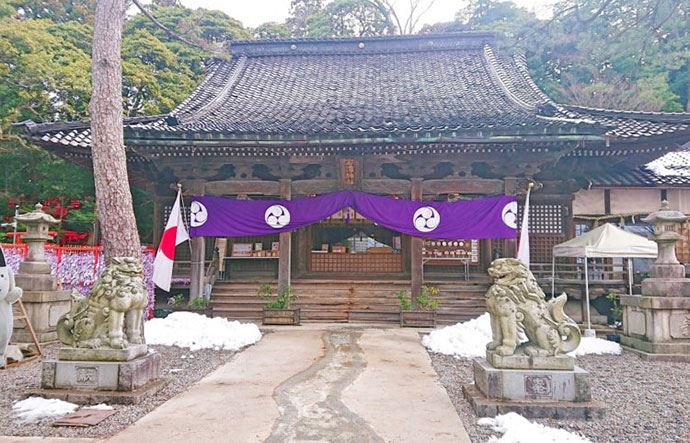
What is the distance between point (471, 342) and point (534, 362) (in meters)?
3.56

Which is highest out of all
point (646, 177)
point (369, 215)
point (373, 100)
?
point (373, 100)

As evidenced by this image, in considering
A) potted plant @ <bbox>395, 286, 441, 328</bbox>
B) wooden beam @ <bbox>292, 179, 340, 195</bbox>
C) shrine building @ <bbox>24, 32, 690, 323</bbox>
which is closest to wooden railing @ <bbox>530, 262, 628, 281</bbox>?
shrine building @ <bbox>24, 32, 690, 323</bbox>

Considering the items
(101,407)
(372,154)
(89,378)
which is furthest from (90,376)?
(372,154)

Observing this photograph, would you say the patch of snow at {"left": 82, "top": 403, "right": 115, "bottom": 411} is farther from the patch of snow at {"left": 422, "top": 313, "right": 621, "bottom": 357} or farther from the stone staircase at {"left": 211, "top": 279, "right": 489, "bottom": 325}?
the stone staircase at {"left": 211, "top": 279, "right": 489, "bottom": 325}

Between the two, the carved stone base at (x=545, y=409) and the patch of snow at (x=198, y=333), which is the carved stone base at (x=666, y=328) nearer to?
the carved stone base at (x=545, y=409)

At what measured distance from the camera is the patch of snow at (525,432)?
12.9 feet

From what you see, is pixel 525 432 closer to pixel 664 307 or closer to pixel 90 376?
pixel 90 376

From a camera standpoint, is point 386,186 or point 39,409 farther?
point 386,186

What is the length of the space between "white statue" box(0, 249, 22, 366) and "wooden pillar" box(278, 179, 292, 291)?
5.32 metres

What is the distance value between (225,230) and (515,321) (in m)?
7.77

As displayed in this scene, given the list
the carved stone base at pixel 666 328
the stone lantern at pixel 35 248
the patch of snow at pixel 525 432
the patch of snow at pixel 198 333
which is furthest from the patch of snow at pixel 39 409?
the carved stone base at pixel 666 328

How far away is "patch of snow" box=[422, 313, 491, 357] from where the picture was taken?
7.99m

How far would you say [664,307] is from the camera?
7.79 meters

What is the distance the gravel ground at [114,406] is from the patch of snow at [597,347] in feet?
20.4
